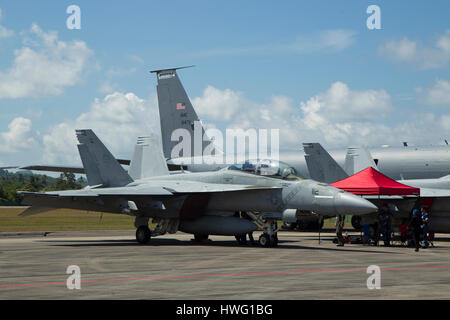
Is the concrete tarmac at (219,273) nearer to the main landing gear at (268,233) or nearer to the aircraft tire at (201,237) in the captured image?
the main landing gear at (268,233)

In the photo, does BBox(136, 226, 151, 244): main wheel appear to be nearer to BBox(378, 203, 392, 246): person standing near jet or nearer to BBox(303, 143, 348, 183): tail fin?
BBox(378, 203, 392, 246): person standing near jet

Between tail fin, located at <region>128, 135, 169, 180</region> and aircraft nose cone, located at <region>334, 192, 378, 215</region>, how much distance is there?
30.2 ft

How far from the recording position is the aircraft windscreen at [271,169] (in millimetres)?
20906

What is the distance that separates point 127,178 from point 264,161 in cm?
607

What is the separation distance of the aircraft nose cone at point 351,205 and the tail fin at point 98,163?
9089 millimetres

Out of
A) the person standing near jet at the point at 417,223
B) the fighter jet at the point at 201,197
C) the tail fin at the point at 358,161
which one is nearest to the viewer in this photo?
the fighter jet at the point at 201,197

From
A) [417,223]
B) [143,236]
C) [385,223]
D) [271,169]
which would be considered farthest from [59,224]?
[417,223]

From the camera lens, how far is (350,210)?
62.3 feet

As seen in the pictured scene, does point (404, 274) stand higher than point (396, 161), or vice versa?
point (396, 161)

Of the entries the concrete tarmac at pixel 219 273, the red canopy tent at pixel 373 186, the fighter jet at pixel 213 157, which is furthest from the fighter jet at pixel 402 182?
the concrete tarmac at pixel 219 273

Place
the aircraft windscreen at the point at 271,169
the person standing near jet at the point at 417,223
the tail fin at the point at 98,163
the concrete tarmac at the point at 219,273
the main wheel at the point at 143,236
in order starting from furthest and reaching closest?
the tail fin at the point at 98,163, the main wheel at the point at 143,236, the aircraft windscreen at the point at 271,169, the person standing near jet at the point at 417,223, the concrete tarmac at the point at 219,273

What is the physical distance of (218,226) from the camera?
21734 mm
